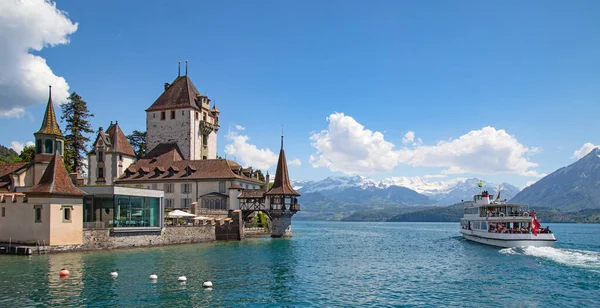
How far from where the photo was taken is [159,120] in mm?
85875

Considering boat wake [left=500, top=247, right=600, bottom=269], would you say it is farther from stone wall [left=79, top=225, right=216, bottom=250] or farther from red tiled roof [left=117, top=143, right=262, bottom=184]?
red tiled roof [left=117, top=143, right=262, bottom=184]

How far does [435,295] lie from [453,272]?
10261 mm

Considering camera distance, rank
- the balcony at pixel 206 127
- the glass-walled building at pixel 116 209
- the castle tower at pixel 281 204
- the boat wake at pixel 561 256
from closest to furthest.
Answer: the boat wake at pixel 561 256, the glass-walled building at pixel 116 209, the castle tower at pixel 281 204, the balcony at pixel 206 127

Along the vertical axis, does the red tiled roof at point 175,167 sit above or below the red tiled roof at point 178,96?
below

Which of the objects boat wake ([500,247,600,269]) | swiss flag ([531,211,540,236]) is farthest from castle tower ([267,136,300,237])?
swiss flag ([531,211,540,236])

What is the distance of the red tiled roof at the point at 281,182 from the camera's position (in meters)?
68.2

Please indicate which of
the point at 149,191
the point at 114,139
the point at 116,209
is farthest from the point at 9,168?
the point at 114,139

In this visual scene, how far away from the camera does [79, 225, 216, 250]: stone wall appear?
47.7 m

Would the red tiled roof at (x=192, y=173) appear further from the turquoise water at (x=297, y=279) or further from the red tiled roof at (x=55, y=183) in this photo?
the red tiled roof at (x=55, y=183)

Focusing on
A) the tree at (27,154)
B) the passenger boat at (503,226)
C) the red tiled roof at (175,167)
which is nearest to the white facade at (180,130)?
the red tiled roof at (175,167)

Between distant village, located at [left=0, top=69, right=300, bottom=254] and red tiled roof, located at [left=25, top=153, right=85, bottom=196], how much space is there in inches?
3.5

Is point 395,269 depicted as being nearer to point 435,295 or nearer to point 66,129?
point 435,295

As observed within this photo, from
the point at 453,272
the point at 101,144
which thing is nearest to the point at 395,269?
the point at 453,272

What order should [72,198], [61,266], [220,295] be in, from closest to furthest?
[220,295], [61,266], [72,198]
